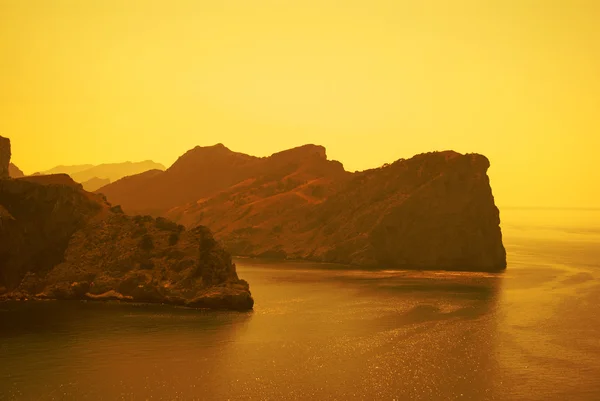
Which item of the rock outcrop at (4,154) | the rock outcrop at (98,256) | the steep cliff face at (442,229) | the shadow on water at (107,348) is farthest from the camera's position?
the steep cliff face at (442,229)

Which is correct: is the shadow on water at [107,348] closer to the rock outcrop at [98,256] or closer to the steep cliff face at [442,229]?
the rock outcrop at [98,256]

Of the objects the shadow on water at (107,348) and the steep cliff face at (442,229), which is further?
the steep cliff face at (442,229)

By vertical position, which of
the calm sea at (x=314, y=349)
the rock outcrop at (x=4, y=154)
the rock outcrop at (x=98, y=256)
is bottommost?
the calm sea at (x=314, y=349)

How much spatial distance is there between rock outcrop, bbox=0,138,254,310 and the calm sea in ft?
12.5

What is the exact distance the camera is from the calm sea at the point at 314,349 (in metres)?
67.2

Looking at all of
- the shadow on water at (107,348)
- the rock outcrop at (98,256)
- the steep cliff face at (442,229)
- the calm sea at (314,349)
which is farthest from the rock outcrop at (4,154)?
the steep cliff face at (442,229)

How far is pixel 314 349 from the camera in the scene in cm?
8425

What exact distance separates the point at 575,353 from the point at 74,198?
303 feet

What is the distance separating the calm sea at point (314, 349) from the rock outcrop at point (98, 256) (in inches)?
150

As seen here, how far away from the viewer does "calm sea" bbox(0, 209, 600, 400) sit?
220 ft

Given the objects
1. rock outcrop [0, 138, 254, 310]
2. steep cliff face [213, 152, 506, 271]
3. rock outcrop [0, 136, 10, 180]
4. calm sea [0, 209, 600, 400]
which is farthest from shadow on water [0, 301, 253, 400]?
steep cliff face [213, 152, 506, 271]

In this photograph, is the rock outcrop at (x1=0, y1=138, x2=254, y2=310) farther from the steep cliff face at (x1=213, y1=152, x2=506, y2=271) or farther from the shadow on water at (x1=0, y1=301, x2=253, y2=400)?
the steep cliff face at (x1=213, y1=152, x2=506, y2=271)

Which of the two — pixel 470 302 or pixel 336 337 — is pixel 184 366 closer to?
pixel 336 337

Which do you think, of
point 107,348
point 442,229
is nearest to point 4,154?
point 107,348
